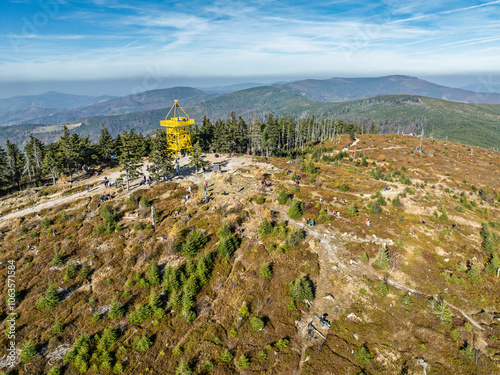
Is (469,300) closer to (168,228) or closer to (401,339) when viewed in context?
(401,339)

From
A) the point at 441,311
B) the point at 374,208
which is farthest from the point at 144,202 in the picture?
the point at 441,311

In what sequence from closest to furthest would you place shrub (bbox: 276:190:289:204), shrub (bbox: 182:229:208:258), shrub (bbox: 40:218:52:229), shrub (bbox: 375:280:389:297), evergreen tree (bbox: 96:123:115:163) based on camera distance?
1. shrub (bbox: 375:280:389:297)
2. shrub (bbox: 182:229:208:258)
3. shrub (bbox: 40:218:52:229)
4. shrub (bbox: 276:190:289:204)
5. evergreen tree (bbox: 96:123:115:163)

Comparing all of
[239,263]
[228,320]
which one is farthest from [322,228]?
[228,320]

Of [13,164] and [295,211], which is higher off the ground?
[13,164]

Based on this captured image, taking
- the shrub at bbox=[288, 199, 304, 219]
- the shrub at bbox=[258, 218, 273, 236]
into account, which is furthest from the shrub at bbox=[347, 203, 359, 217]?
the shrub at bbox=[258, 218, 273, 236]

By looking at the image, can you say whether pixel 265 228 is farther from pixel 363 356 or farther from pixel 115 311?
pixel 115 311

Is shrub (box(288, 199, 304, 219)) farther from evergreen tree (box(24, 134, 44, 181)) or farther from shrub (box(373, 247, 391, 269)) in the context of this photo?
evergreen tree (box(24, 134, 44, 181))

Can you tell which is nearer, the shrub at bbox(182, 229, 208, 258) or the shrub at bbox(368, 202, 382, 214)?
the shrub at bbox(182, 229, 208, 258)
